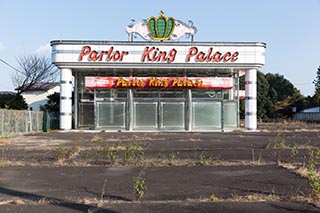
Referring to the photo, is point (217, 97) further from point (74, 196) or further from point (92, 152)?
point (74, 196)

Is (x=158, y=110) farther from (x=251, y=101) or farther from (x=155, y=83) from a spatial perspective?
(x=251, y=101)

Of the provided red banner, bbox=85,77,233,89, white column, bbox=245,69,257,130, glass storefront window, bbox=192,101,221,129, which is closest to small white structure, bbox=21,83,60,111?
red banner, bbox=85,77,233,89

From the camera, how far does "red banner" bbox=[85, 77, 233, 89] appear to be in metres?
33.1

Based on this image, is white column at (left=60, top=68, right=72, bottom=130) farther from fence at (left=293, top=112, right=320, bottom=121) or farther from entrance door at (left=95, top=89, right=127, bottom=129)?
fence at (left=293, top=112, right=320, bottom=121)

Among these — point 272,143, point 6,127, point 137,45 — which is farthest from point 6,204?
point 137,45

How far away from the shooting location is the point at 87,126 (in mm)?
35250

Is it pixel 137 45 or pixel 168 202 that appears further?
pixel 137 45

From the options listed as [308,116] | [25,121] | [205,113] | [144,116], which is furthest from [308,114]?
[25,121]

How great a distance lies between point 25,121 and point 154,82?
10320mm

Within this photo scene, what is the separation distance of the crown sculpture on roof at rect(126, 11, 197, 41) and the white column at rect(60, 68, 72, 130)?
6287mm

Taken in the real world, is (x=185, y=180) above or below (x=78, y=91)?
below

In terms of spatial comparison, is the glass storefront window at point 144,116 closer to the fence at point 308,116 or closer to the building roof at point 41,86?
the building roof at point 41,86

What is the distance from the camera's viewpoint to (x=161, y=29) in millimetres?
34312

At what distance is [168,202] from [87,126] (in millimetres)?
28985
